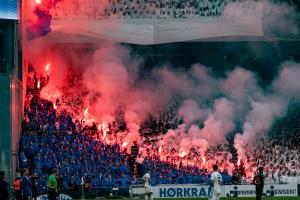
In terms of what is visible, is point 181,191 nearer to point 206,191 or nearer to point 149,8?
point 206,191

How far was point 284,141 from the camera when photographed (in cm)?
4941

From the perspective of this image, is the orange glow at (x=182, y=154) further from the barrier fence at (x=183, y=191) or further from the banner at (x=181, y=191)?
the banner at (x=181, y=191)

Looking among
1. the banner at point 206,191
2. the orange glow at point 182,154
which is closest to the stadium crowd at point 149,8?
the orange glow at point 182,154

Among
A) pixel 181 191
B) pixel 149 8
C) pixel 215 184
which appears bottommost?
pixel 181 191

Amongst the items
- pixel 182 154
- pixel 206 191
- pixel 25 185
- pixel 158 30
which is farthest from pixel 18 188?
pixel 158 30

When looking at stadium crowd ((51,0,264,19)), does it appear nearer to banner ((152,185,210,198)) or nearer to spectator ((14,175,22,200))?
banner ((152,185,210,198))

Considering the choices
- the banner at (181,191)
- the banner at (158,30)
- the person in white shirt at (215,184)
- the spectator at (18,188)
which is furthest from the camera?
the banner at (158,30)

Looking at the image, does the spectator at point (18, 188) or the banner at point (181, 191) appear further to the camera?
the banner at point (181, 191)

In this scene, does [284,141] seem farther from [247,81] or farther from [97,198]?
[97,198]

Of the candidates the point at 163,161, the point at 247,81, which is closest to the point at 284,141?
the point at 247,81

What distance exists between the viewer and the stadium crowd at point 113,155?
4222cm

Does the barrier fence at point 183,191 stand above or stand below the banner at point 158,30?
below

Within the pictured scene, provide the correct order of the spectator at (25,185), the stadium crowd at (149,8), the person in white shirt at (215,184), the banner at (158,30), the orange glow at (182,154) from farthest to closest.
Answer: the stadium crowd at (149,8) → the banner at (158,30) → the orange glow at (182,154) → the spectator at (25,185) → the person in white shirt at (215,184)

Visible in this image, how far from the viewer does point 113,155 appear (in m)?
45.2
